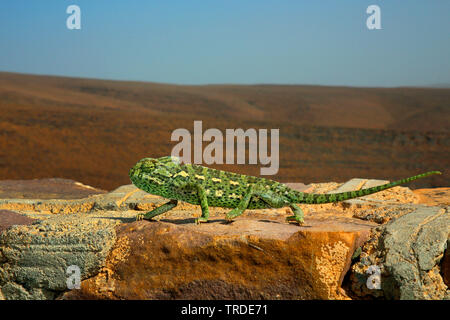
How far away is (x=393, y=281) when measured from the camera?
15.6 feet

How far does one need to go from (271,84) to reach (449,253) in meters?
73.4

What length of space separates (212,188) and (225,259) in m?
0.81

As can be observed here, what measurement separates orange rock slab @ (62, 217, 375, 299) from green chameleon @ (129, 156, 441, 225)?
351 millimetres

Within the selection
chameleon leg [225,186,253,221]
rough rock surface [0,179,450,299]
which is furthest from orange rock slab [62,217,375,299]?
chameleon leg [225,186,253,221]

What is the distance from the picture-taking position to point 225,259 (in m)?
4.81

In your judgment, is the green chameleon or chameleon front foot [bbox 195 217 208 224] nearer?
the green chameleon

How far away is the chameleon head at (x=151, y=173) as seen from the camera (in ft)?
17.0

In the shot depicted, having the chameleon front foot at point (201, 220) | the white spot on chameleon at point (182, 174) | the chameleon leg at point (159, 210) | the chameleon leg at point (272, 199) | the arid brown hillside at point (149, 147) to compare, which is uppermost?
the arid brown hillside at point (149, 147)

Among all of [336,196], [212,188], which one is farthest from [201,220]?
[336,196]

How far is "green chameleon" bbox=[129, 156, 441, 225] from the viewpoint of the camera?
17.0 feet

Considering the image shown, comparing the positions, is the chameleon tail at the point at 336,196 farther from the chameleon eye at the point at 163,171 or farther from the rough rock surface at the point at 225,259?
the chameleon eye at the point at 163,171

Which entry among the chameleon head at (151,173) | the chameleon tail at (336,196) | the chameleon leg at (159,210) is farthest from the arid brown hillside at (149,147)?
the chameleon tail at (336,196)

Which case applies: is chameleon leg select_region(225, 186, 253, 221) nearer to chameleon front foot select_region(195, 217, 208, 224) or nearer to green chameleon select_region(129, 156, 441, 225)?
green chameleon select_region(129, 156, 441, 225)

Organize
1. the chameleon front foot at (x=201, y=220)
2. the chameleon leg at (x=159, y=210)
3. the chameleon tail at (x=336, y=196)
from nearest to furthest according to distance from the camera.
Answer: the chameleon tail at (x=336, y=196), the chameleon front foot at (x=201, y=220), the chameleon leg at (x=159, y=210)
